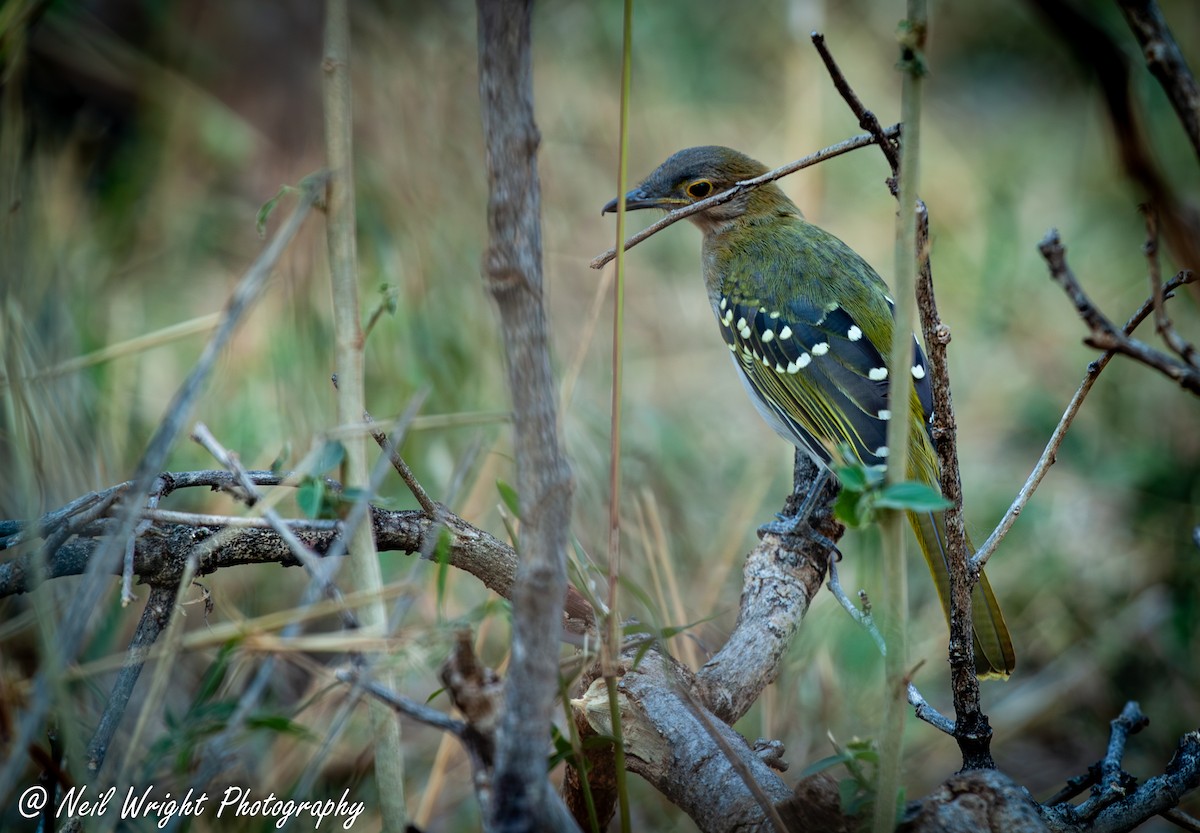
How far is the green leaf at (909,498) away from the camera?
142 centimetres

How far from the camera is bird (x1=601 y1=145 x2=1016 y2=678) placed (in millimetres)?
3209

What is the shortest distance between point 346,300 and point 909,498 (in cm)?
93

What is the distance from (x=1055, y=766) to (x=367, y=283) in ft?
11.8

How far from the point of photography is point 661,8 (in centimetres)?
632

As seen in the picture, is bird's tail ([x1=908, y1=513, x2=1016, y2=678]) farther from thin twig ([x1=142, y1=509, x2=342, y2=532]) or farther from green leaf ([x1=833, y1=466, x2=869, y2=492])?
thin twig ([x1=142, y1=509, x2=342, y2=532])

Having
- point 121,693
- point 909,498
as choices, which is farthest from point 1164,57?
point 121,693

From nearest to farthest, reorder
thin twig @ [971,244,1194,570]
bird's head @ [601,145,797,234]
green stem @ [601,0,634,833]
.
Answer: green stem @ [601,0,634,833]
thin twig @ [971,244,1194,570]
bird's head @ [601,145,797,234]

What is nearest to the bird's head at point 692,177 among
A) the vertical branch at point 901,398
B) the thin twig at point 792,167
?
the thin twig at point 792,167

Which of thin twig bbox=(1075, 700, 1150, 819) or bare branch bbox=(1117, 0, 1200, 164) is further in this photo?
thin twig bbox=(1075, 700, 1150, 819)

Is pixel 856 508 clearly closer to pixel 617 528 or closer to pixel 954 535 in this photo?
pixel 617 528

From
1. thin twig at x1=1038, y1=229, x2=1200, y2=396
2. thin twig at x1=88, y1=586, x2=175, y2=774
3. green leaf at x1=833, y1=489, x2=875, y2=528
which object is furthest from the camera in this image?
thin twig at x1=88, y1=586, x2=175, y2=774

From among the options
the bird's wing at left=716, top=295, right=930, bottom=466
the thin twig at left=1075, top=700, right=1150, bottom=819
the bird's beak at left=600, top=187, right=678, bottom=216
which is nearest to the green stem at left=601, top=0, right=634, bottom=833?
the thin twig at left=1075, top=700, right=1150, bottom=819

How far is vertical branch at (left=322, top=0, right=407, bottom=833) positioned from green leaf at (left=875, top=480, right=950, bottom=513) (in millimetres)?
804

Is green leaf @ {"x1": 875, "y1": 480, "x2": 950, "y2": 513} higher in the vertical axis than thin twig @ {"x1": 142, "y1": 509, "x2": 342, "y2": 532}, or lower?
higher
